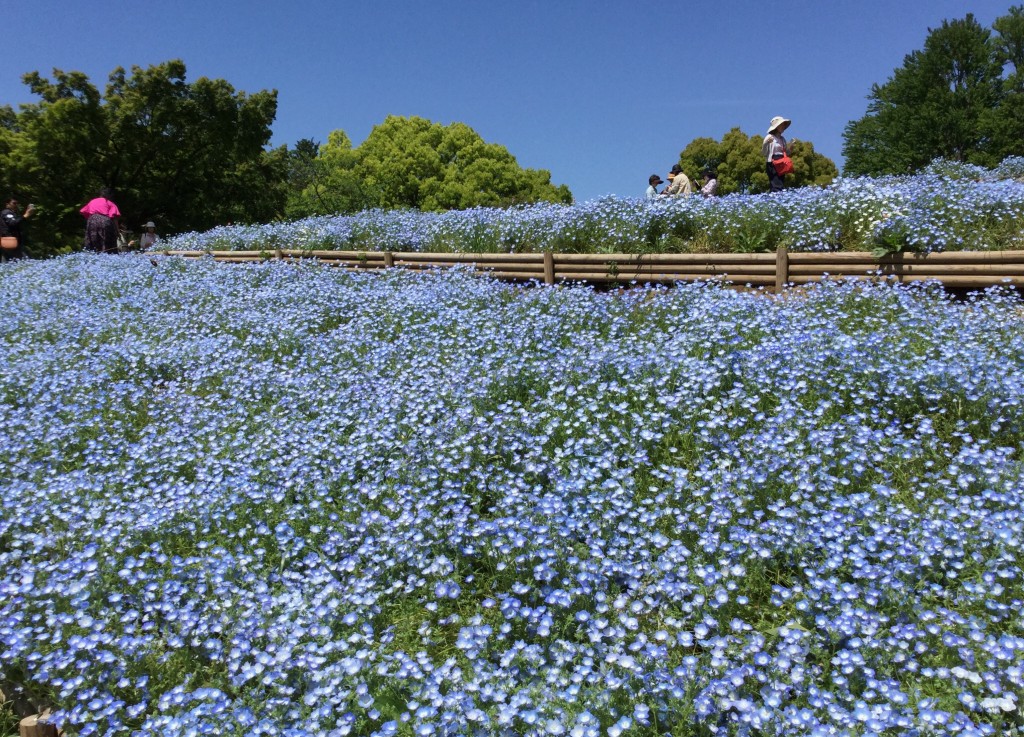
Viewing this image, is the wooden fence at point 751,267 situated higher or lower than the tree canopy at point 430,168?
lower

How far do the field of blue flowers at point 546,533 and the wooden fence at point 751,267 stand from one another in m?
0.55

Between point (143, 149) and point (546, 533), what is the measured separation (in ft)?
104

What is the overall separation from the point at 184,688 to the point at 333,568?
837mm

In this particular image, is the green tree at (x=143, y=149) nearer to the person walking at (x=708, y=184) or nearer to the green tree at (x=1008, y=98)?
the person walking at (x=708, y=184)

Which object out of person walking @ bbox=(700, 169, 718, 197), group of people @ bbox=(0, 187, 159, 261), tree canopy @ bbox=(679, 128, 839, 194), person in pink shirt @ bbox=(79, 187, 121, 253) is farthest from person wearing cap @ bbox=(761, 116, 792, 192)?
tree canopy @ bbox=(679, 128, 839, 194)

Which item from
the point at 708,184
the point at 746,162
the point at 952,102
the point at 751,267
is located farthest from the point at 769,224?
the point at 746,162

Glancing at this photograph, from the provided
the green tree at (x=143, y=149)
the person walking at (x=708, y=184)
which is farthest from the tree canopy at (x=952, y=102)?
the green tree at (x=143, y=149)

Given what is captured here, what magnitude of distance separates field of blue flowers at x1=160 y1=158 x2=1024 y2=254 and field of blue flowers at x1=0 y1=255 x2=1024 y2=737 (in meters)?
1.69

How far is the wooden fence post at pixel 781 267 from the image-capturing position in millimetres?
7684

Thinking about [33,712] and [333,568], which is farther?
[333,568]

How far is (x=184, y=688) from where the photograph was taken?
9.55ft

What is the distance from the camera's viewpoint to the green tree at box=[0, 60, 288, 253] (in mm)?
27609

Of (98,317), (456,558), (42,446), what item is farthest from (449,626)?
(98,317)

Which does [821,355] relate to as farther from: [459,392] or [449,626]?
[449,626]
